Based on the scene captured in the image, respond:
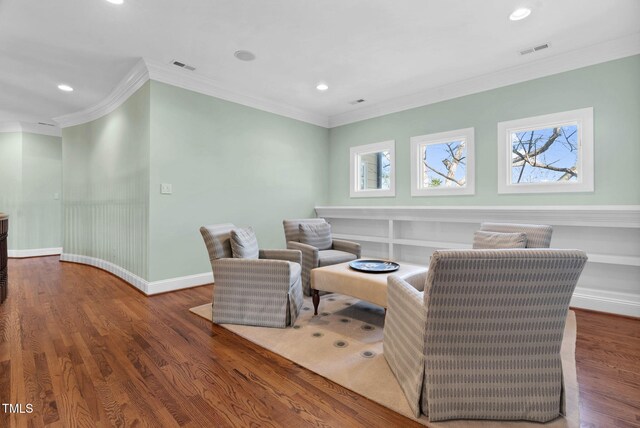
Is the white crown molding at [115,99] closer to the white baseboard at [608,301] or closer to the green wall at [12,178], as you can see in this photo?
the green wall at [12,178]

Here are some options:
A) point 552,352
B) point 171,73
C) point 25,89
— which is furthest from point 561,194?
point 25,89

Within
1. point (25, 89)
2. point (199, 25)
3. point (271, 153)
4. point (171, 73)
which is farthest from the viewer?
point (271, 153)

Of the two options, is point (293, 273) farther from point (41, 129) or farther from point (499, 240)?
point (41, 129)

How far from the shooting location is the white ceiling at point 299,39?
2.56 m

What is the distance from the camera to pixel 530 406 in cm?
145

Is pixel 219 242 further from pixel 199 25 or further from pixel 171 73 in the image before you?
pixel 171 73

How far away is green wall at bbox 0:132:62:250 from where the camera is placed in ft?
Answer: 19.9

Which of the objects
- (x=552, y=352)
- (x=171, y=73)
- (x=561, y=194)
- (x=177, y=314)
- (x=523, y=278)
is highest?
(x=171, y=73)

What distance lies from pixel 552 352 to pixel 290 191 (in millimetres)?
4133

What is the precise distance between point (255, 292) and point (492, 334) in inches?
71.9

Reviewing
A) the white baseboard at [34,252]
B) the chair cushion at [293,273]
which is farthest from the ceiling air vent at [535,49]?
the white baseboard at [34,252]

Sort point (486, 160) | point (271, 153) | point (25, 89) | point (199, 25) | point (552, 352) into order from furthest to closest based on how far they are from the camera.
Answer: point (271, 153), point (25, 89), point (486, 160), point (199, 25), point (552, 352)

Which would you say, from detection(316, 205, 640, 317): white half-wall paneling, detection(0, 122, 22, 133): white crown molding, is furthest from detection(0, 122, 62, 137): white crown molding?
detection(316, 205, 640, 317): white half-wall paneling

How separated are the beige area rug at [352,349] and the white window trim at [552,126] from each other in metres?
1.35
